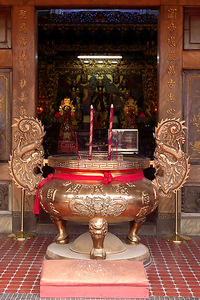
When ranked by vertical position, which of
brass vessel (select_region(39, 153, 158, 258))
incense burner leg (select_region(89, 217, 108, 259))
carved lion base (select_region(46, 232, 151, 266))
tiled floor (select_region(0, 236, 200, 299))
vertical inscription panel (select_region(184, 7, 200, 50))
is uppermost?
vertical inscription panel (select_region(184, 7, 200, 50))

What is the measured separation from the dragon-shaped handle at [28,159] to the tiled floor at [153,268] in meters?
0.64

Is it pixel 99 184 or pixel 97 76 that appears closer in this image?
pixel 99 184

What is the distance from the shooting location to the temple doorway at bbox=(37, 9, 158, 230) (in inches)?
389

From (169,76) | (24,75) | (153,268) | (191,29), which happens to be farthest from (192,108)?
(153,268)

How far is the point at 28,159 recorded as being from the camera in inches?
157

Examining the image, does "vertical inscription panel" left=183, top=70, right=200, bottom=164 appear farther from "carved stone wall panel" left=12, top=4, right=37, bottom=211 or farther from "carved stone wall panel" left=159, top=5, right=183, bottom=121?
"carved stone wall panel" left=12, top=4, right=37, bottom=211

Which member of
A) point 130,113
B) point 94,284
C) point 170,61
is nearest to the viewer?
point 94,284

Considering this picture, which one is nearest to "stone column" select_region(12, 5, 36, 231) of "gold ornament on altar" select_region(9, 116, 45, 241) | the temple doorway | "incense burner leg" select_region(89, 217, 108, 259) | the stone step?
"gold ornament on altar" select_region(9, 116, 45, 241)

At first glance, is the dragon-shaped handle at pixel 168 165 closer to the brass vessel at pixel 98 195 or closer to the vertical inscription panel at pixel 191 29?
the brass vessel at pixel 98 195

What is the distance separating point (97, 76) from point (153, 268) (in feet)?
24.3

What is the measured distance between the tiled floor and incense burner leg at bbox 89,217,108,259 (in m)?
0.43

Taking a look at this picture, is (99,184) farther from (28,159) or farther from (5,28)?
(5,28)

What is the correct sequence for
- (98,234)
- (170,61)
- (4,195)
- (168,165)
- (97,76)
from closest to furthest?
(98,234), (168,165), (170,61), (4,195), (97,76)

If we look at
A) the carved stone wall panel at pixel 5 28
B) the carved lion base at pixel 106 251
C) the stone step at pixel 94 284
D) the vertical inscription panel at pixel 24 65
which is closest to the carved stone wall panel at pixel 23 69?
the vertical inscription panel at pixel 24 65
